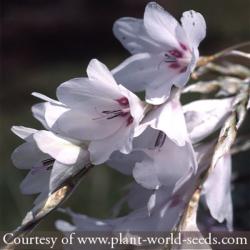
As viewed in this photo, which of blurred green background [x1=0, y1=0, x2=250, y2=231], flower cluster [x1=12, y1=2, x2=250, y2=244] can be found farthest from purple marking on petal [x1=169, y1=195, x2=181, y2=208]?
blurred green background [x1=0, y1=0, x2=250, y2=231]

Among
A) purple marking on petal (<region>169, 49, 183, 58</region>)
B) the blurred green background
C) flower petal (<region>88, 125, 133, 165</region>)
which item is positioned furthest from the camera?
the blurred green background

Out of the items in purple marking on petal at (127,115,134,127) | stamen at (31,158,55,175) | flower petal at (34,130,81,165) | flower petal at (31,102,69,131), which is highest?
flower petal at (31,102,69,131)

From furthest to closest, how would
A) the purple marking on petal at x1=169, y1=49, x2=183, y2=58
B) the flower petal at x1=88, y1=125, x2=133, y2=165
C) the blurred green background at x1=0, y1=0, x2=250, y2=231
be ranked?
the blurred green background at x1=0, y1=0, x2=250, y2=231 < the purple marking on petal at x1=169, y1=49, x2=183, y2=58 < the flower petal at x1=88, y1=125, x2=133, y2=165

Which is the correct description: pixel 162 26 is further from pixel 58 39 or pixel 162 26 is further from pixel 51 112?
pixel 58 39

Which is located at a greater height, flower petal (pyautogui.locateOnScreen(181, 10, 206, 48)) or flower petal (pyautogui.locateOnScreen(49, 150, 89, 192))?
flower petal (pyautogui.locateOnScreen(181, 10, 206, 48))

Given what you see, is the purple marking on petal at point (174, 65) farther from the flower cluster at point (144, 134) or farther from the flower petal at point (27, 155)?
the flower petal at point (27, 155)

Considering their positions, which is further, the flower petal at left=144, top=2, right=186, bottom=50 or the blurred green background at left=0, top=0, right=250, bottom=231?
the blurred green background at left=0, top=0, right=250, bottom=231

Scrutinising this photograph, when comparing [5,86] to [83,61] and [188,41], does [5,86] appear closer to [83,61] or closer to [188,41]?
[83,61]

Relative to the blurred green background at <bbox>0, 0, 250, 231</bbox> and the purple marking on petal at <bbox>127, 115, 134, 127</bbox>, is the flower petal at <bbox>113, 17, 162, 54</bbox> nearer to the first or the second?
the purple marking on petal at <bbox>127, 115, 134, 127</bbox>
